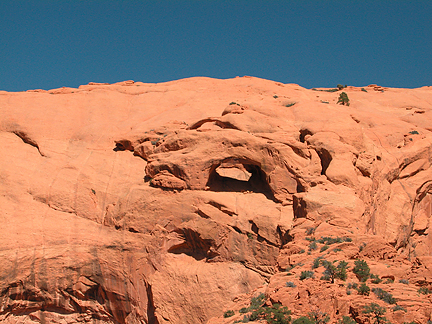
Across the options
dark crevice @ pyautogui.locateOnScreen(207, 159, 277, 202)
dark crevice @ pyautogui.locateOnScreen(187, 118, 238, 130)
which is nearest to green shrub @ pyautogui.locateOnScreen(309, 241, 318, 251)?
dark crevice @ pyautogui.locateOnScreen(207, 159, 277, 202)

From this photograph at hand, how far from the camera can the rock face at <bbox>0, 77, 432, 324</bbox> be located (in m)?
19.2

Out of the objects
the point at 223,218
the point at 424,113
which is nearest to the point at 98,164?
the point at 223,218

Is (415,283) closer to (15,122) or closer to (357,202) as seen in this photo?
(357,202)

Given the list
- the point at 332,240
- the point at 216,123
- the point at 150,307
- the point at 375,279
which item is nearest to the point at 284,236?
the point at 332,240

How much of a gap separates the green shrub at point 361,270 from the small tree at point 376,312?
5.78 feet

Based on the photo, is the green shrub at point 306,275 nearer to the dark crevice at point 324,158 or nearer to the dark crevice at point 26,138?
the dark crevice at point 324,158

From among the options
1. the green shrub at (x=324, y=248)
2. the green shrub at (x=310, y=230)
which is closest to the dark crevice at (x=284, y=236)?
the green shrub at (x=310, y=230)

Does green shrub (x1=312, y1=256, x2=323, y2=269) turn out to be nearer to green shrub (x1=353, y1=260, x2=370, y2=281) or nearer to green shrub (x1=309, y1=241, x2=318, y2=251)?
green shrub (x1=309, y1=241, x2=318, y2=251)

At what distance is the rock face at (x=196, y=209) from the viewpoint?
63.1ft

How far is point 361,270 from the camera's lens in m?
14.7

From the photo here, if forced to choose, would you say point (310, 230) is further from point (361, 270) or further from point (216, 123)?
point (216, 123)

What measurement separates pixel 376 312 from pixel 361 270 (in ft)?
7.53

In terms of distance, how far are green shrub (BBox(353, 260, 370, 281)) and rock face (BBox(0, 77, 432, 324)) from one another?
0.76 meters

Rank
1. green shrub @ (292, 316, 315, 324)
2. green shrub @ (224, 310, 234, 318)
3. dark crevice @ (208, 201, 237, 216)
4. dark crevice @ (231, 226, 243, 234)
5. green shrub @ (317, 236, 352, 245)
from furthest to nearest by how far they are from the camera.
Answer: dark crevice @ (208, 201, 237, 216)
dark crevice @ (231, 226, 243, 234)
green shrub @ (224, 310, 234, 318)
green shrub @ (317, 236, 352, 245)
green shrub @ (292, 316, 315, 324)
